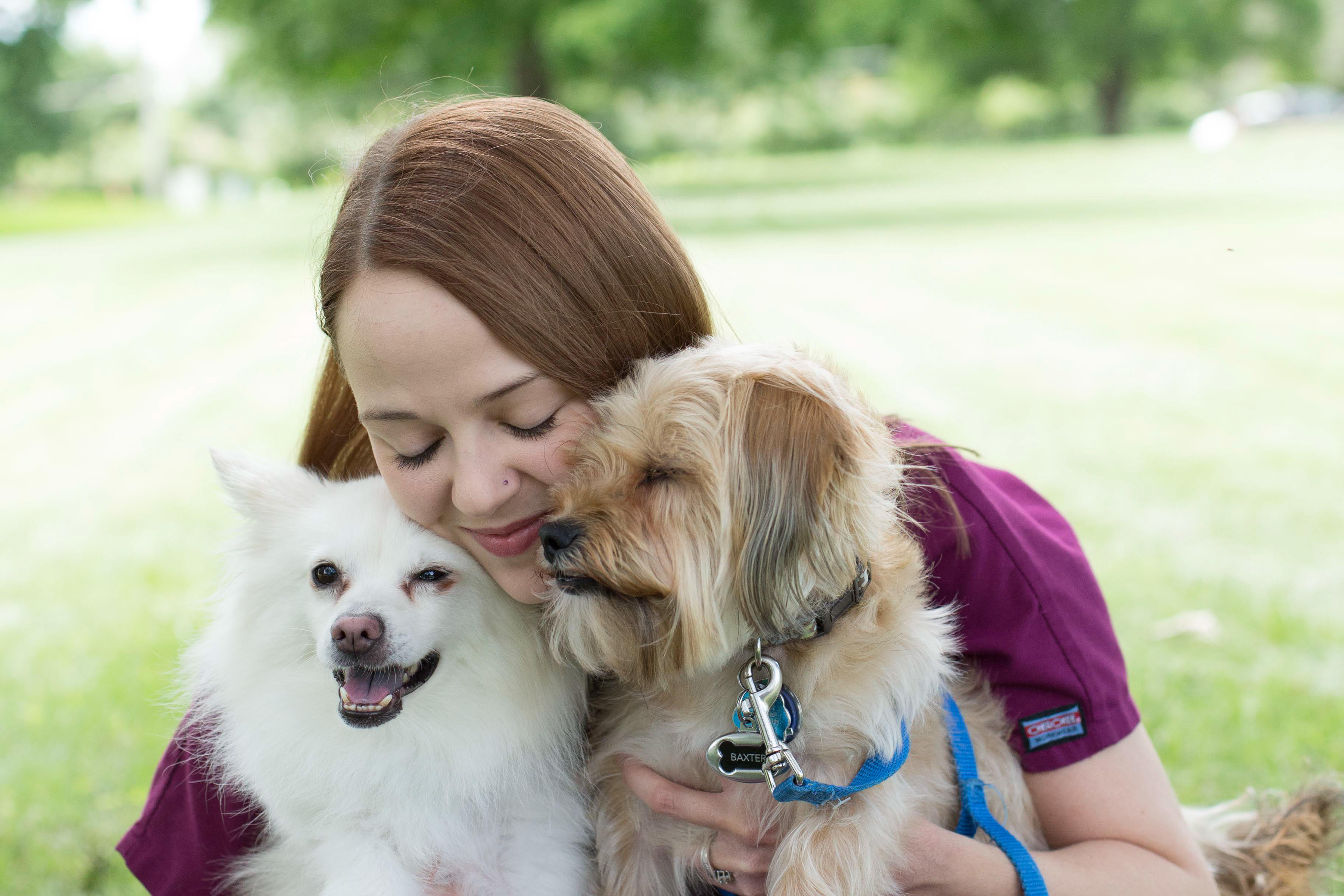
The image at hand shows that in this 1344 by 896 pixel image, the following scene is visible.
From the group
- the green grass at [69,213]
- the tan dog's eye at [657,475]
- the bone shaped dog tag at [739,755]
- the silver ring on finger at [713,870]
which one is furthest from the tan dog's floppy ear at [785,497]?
the green grass at [69,213]

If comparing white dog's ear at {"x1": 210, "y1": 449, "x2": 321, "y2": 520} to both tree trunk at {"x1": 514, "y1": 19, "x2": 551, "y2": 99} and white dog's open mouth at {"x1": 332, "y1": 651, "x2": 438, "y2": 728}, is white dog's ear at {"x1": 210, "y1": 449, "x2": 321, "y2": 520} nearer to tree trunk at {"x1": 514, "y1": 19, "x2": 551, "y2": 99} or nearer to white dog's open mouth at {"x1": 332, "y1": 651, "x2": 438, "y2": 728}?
white dog's open mouth at {"x1": 332, "y1": 651, "x2": 438, "y2": 728}

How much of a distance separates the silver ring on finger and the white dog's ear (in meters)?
1.20

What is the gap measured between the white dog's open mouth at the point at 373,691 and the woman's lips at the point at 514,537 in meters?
0.29

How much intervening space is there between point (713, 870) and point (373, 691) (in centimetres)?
81

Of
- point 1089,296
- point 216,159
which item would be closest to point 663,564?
point 1089,296

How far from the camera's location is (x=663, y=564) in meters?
2.04

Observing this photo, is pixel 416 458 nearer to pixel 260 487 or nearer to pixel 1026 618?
pixel 260 487

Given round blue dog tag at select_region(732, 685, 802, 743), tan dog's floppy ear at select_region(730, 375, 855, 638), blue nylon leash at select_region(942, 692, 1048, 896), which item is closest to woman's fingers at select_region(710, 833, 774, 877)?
round blue dog tag at select_region(732, 685, 802, 743)

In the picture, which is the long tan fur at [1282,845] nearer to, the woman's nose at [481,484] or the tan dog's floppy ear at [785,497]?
the tan dog's floppy ear at [785,497]

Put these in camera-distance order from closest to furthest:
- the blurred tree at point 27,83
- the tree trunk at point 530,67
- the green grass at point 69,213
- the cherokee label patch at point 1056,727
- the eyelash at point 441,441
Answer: the eyelash at point 441,441 < the cherokee label patch at point 1056,727 < the tree trunk at point 530,67 < the blurred tree at point 27,83 < the green grass at point 69,213

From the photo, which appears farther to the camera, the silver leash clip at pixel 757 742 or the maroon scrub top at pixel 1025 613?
the maroon scrub top at pixel 1025 613

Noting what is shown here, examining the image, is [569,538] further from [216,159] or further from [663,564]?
[216,159]

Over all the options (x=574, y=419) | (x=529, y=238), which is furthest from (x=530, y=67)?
(x=574, y=419)

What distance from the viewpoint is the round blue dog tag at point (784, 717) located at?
85.4 inches
